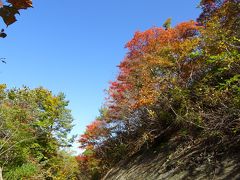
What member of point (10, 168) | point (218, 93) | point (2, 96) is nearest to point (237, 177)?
point (218, 93)

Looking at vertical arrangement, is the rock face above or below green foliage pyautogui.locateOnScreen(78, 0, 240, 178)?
below

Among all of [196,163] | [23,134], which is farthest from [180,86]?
[23,134]

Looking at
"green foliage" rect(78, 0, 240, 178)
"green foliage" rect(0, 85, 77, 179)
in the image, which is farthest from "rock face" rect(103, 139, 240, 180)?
"green foliage" rect(0, 85, 77, 179)

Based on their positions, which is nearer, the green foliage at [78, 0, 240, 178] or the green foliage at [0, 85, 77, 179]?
the green foliage at [78, 0, 240, 178]

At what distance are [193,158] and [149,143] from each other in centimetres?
742

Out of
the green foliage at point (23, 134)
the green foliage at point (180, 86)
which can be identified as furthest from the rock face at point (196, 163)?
the green foliage at point (23, 134)

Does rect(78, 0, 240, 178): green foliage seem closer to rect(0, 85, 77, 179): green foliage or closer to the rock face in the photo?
the rock face

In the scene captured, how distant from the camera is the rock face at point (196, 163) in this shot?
8203 millimetres

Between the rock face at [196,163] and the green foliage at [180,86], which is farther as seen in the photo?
the green foliage at [180,86]

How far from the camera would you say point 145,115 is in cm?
1814

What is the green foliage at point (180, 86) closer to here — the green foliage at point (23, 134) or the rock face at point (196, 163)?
the rock face at point (196, 163)

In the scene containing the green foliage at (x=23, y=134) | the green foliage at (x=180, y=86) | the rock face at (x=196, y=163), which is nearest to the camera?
the rock face at (x=196, y=163)

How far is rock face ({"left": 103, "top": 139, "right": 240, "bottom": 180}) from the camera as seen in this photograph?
26.9ft

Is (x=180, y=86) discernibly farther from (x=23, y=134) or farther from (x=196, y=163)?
(x=23, y=134)
